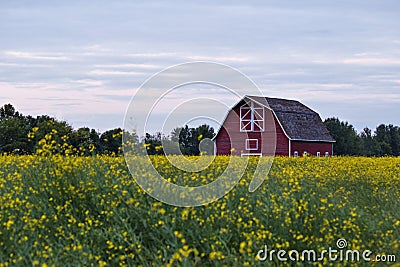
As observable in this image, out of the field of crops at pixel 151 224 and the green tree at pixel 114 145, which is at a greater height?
the green tree at pixel 114 145

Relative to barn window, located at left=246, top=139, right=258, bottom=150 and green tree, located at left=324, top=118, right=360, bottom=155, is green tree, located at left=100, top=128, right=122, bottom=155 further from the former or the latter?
green tree, located at left=324, top=118, right=360, bottom=155

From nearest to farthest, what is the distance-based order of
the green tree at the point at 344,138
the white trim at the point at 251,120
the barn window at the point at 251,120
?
the white trim at the point at 251,120 → the barn window at the point at 251,120 → the green tree at the point at 344,138

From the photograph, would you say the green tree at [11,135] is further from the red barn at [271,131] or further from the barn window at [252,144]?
the barn window at [252,144]

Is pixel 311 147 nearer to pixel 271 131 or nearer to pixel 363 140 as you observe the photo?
pixel 271 131

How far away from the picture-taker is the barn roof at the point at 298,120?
131 ft

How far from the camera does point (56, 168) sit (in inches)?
359

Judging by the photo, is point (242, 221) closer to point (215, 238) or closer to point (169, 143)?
point (215, 238)

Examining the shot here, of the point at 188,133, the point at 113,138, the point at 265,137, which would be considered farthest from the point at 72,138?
the point at 265,137

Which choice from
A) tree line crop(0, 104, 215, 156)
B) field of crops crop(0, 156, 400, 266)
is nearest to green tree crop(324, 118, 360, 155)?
tree line crop(0, 104, 215, 156)

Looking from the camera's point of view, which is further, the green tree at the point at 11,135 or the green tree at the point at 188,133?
the green tree at the point at 11,135

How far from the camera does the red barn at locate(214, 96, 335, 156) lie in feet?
126

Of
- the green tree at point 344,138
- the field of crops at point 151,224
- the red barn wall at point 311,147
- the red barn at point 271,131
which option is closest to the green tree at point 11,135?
the red barn at point 271,131

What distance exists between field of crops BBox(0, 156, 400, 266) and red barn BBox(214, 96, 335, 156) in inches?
1096

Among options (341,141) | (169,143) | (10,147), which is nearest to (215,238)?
(169,143)
